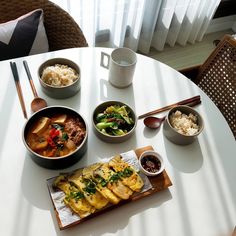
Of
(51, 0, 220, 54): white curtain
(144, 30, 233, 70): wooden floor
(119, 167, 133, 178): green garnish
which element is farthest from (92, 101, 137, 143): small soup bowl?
(144, 30, 233, 70): wooden floor

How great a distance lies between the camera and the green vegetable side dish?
0.95m

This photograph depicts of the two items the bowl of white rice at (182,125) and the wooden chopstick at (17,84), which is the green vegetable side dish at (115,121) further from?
the wooden chopstick at (17,84)

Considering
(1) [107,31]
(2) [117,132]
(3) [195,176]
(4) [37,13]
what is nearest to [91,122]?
(2) [117,132]

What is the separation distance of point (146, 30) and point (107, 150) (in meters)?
1.38

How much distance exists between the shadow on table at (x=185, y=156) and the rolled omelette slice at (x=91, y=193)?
27cm

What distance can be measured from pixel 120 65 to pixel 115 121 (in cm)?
21

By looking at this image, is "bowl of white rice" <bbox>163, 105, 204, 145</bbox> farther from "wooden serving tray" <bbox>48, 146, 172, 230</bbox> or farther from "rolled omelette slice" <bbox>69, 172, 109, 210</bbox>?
"rolled omelette slice" <bbox>69, 172, 109, 210</bbox>

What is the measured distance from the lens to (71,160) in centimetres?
87

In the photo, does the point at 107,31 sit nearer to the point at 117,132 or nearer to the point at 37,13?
the point at 37,13

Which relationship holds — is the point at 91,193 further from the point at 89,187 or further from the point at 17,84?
the point at 17,84

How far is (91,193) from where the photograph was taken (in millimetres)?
806

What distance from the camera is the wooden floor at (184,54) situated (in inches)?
92.1

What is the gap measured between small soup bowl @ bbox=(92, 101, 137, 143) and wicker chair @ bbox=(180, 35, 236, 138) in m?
0.53

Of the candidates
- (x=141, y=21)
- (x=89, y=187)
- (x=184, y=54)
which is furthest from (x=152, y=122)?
(x=184, y=54)
